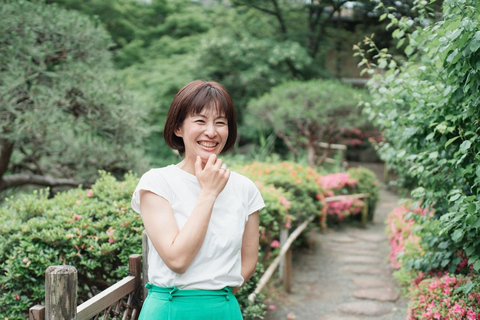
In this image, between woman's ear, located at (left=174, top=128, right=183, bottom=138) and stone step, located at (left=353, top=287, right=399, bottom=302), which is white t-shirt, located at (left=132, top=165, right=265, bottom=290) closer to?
woman's ear, located at (left=174, top=128, right=183, bottom=138)

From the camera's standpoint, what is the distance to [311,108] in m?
10.2

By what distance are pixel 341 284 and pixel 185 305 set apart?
4.24 m

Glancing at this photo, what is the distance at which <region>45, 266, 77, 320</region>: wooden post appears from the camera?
1.53m

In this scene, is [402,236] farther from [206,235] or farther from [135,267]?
[206,235]

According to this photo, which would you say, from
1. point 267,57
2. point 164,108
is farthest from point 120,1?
point 267,57

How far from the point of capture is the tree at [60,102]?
15.9 feet

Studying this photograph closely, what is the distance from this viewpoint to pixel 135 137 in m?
5.57

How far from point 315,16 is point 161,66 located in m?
4.67

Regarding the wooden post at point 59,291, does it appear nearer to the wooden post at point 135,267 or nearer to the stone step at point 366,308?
the wooden post at point 135,267

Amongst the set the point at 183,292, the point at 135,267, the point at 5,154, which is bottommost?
the point at 5,154

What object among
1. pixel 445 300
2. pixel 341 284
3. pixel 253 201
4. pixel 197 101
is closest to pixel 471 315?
pixel 445 300

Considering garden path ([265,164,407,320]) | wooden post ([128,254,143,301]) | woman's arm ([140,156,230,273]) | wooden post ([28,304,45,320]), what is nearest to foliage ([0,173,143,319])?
wooden post ([128,254,143,301])

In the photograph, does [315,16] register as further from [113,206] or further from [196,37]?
[113,206]

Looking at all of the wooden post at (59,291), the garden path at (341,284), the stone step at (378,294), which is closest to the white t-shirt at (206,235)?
the wooden post at (59,291)
